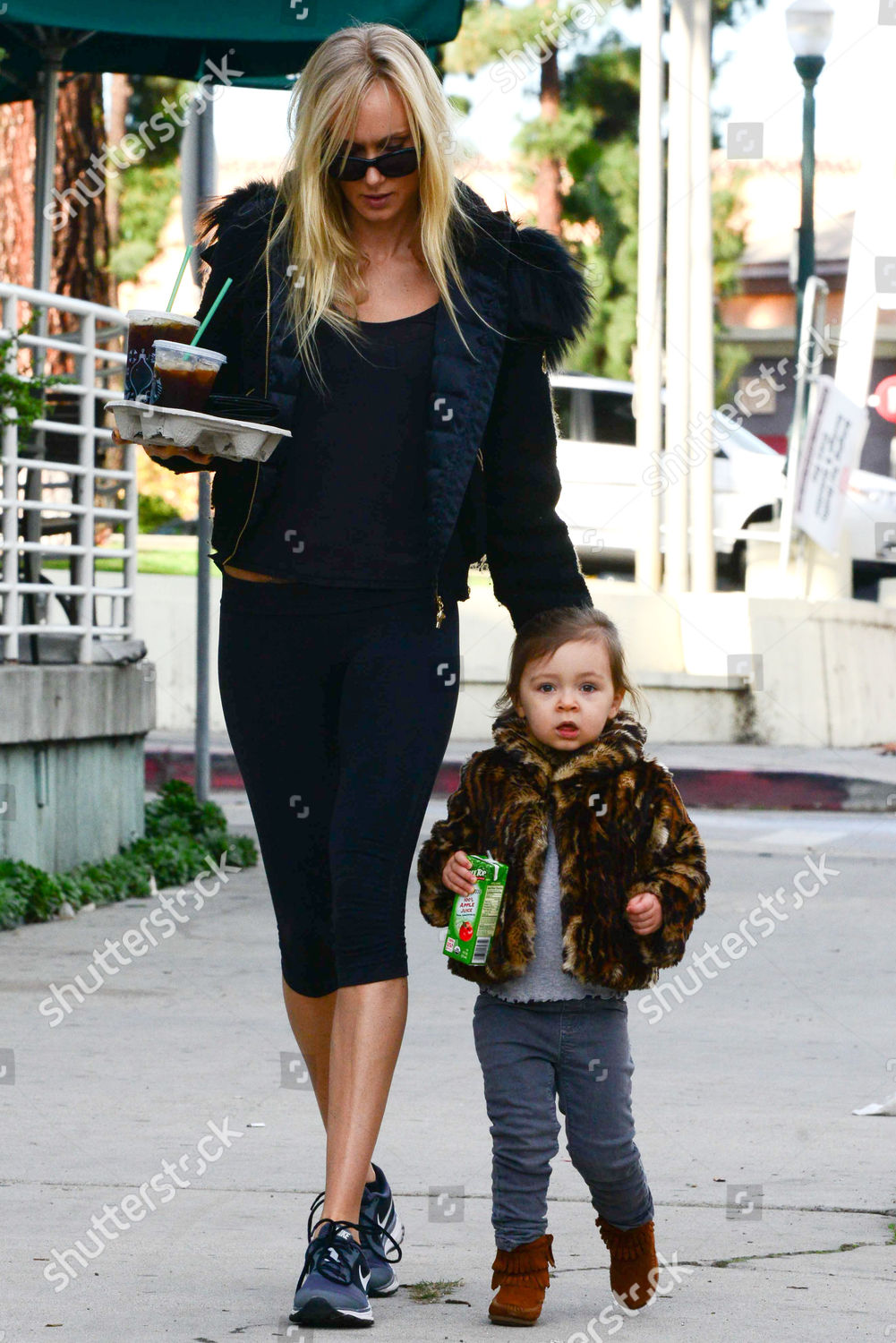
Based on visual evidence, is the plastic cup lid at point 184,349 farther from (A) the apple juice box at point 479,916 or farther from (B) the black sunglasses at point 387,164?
(A) the apple juice box at point 479,916

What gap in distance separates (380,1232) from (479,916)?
0.60 metres

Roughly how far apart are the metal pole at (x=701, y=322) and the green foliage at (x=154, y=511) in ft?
32.2

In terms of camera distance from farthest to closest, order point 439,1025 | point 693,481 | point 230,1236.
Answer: point 693,481 < point 439,1025 < point 230,1236

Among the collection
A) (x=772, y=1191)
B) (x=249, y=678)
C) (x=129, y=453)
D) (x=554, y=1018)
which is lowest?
(x=772, y=1191)

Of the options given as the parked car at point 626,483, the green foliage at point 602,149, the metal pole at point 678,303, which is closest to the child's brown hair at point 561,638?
the metal pole at point 678,303

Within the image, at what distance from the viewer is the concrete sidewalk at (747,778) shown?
10961 millimetres

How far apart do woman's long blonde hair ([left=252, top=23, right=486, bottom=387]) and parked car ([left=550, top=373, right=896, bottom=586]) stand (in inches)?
525

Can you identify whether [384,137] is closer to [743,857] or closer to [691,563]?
[743,857]

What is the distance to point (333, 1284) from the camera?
2.92 meters

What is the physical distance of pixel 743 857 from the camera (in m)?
8.63

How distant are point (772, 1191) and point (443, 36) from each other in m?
4.64

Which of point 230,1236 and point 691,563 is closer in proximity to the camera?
point 230,1236

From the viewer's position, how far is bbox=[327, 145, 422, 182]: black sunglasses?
3.13 metres

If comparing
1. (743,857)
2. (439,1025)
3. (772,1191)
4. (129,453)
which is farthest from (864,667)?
(772,1191)
